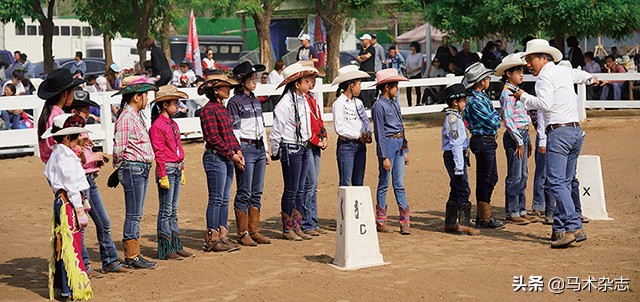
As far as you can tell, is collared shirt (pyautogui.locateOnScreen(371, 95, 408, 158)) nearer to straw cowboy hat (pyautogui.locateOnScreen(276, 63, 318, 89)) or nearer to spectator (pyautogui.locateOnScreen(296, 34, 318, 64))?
straw cowboy hat (pyautogui.locateOnScreen(276, 63, 318, 89))

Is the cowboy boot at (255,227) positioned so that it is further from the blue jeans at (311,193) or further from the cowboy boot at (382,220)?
the cowboy boot at (382,220)

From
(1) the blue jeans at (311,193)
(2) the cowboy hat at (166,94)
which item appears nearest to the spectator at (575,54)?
(1) the blue jeans at (311,193)

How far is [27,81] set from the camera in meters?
22.8

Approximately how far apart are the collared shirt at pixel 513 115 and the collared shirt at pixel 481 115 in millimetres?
235

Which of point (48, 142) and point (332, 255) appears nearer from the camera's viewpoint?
point (48, 142)

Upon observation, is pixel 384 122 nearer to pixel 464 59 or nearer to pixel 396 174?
pixel 396 174

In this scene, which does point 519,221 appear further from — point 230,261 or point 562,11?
point 562,11

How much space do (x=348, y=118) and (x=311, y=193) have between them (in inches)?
39.0

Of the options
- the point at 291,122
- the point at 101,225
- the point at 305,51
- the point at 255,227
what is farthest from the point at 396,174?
the point at 305,51

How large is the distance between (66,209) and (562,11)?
54.7 feet

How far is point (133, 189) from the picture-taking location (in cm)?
1002

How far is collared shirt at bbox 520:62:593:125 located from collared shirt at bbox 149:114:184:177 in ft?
12.5

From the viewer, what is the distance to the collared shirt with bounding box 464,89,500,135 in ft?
39.2

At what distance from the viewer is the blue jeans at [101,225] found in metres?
9.70
